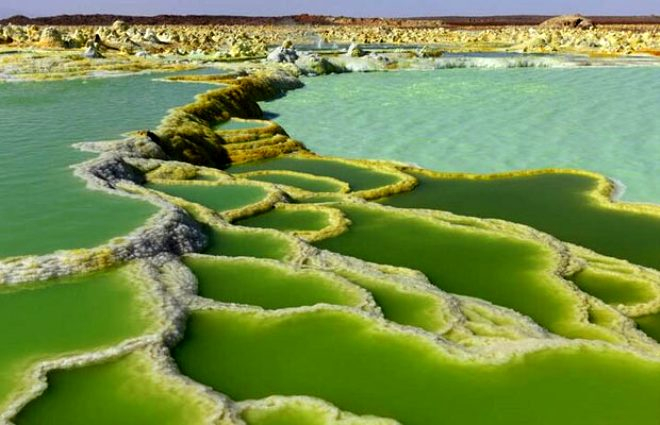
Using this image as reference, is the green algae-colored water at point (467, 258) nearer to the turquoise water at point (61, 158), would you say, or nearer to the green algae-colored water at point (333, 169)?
the green algae-colored water at point (333, 169)

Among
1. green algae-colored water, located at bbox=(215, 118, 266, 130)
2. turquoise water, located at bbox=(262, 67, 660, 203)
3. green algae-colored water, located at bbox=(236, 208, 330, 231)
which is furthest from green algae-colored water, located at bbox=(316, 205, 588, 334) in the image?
green algae-colored water, located at bbox=(215, 118, 266, 130)

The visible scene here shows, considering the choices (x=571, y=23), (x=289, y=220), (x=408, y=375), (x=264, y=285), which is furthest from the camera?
(x=571, y=23)

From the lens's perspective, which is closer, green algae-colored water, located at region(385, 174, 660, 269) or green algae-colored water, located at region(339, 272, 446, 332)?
green algae-colored water, located at region(339, 272, 446, 332)

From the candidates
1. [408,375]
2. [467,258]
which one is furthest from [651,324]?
[408,375]

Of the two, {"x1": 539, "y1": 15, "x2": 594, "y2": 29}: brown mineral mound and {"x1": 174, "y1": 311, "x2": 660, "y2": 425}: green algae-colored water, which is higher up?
{"x1": 174, "y1": 311, "x2": 660, "y2": 425}: green algae-colored water

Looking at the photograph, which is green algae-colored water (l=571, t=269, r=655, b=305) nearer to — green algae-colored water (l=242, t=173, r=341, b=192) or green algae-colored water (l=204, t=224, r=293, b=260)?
green algae-colored water (l=204, t=224, r=293, b=260)

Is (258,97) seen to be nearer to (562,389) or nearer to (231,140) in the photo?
(231,140)

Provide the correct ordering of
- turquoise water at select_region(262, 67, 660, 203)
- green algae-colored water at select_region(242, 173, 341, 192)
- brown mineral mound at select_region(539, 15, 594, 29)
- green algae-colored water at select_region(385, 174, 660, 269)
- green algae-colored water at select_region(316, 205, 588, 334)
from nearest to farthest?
1. green algae-colored water at select_region(316, 205, 588, 334)
2. green algae-colored water at select_region(385, 174, 660, 269)
3. green algae-colored water at select_region(242, 173, 341, 192)
4. turquoise water at select_region(262, 67, 660, 203)
5. brown mineral mound at select_region(539, 15, 594, 29)

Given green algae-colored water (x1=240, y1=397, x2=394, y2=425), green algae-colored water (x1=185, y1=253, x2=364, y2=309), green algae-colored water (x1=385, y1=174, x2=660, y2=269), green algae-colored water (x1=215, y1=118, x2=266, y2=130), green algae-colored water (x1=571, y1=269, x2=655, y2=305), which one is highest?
green algae-colored water (x1=240, y1=397, x2=394, y2=425)

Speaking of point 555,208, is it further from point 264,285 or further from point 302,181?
point 264,285
